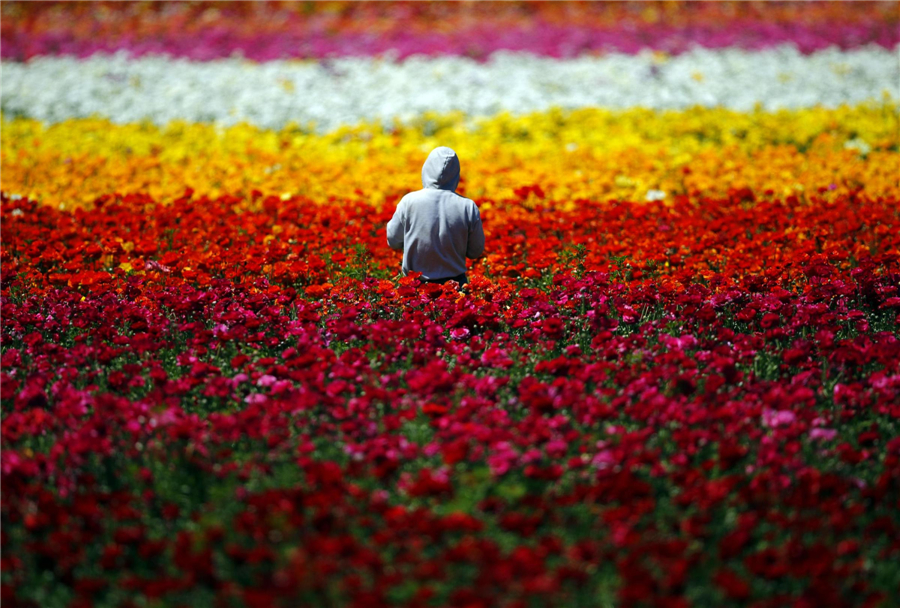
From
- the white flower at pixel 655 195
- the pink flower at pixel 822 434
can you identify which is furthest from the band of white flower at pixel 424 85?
the pink flower at pixel 822 434

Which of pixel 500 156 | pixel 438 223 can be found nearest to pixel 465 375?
pixel 438 223

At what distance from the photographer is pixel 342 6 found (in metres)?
14.3

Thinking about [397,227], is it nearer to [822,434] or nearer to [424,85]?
[822,434]

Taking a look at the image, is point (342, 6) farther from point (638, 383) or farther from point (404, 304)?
point (638, 383)

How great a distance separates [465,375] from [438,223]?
4.00ft

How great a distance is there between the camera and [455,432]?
129 inches

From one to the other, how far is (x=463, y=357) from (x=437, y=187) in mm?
1194

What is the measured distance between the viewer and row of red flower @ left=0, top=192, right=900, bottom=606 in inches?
106

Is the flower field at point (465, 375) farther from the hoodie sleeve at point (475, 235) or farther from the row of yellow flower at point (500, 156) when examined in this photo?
the hoodie sleeve at point (475, 235)

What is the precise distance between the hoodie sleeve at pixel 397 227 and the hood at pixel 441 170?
8.1 inches

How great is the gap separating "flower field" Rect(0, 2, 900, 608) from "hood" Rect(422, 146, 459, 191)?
23.8 inches

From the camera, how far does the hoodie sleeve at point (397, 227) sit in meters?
4.79

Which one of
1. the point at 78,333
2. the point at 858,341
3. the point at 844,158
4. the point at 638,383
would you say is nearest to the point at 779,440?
the point at 638,383

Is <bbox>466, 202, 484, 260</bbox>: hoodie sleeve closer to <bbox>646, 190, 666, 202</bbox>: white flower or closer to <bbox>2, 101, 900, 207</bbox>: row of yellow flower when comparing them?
<bbox>2, 101, 900, 207</bbox>: row of yellow flower
